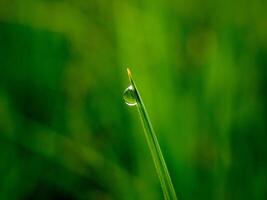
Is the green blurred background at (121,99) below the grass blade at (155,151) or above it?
below

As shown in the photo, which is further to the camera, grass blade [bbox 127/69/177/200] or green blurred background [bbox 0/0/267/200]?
green blurred background [bbox 0/0/267/200]

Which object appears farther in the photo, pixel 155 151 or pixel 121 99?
pixel 121 99

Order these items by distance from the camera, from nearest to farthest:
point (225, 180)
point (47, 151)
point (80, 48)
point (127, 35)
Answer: point (225, 180), point (47, 151), point (127, 35), point (80, 48)

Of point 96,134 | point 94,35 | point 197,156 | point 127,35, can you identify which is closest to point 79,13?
point 94,35

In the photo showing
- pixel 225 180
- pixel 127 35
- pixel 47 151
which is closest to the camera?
pixel 225 180

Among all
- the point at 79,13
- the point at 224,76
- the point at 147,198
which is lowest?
the point at 147,198

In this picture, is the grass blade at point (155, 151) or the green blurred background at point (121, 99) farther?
the green blurred background at point (121, 99)

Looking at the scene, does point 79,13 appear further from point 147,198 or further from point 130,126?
point 147,198

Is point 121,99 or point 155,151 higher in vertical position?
point 155,151
